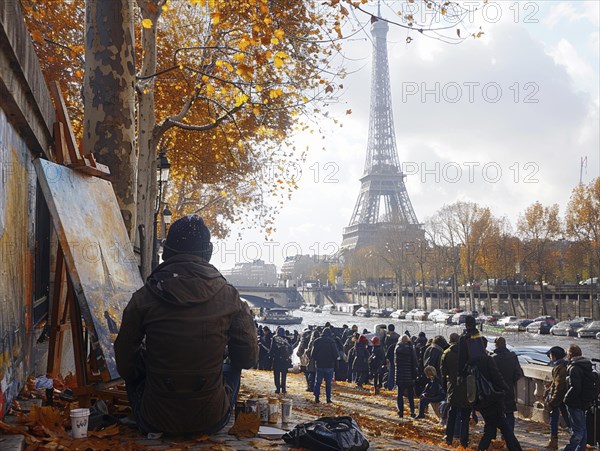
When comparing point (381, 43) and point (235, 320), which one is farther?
point (381, 43)

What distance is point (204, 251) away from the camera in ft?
14.8

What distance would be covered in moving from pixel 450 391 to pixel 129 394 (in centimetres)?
550

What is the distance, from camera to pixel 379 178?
114438 millimetres

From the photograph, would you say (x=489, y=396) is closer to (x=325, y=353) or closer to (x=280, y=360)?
(x=325, y=353)

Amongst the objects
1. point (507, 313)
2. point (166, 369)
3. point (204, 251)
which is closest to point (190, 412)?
point (166, 369)

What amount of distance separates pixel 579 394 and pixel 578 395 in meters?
0.02

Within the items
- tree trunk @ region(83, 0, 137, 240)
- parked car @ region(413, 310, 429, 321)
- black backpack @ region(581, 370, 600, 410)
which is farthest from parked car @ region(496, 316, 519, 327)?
tree trunk @ region(83, 0, 137, 240)

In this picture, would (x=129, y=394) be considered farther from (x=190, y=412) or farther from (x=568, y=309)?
(x=568, y=309)

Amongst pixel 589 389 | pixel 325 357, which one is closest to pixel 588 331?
pixel 325 357

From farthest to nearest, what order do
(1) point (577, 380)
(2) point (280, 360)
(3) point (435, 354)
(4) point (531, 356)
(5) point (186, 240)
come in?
(4) point (531, 356) < (2) point (280, 360) < (3) point (435, 354) < (1) point (577, 380) < (5) point (186, 240)

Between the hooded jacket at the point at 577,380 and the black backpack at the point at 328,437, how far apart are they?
4826mm

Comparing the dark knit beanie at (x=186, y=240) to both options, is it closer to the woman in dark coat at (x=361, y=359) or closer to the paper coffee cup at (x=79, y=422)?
the paper coffee cup at (x=79, y=422)

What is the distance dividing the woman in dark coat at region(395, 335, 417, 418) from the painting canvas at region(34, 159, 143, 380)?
720 centimetres

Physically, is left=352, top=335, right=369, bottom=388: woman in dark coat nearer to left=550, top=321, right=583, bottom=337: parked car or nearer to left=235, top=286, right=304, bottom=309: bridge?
left=550, top=321, right=583, bottom=337: parked car
